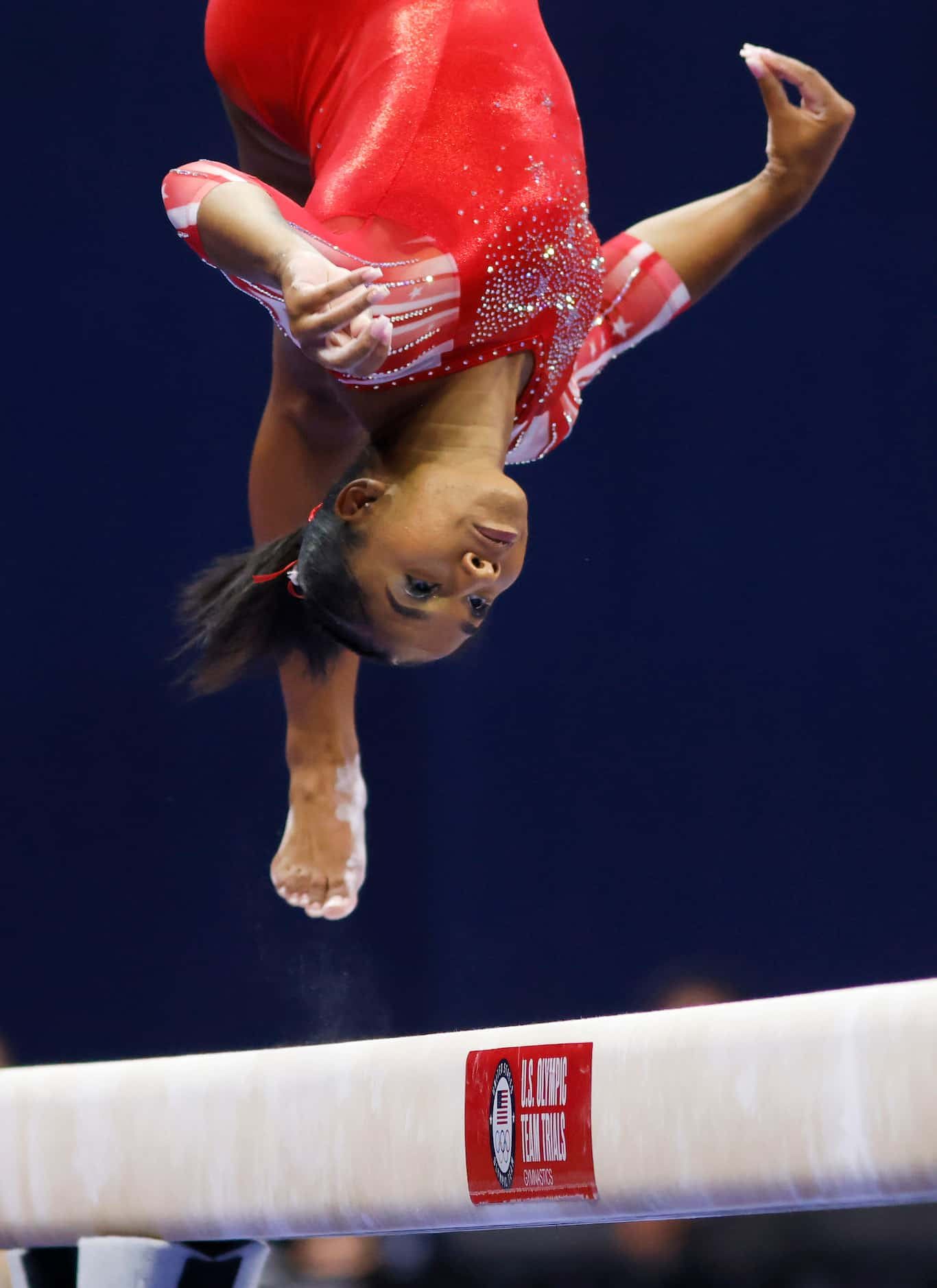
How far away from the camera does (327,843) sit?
2688 millimetres

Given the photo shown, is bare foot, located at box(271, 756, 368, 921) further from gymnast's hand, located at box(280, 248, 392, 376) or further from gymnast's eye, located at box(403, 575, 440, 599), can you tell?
gymnast's hand, located at box(280, 248, 392, 376)

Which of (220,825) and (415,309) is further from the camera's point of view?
(220,825)

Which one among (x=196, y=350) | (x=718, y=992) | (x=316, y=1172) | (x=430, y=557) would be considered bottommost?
(x=316, y=1172)

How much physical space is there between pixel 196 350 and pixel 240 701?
0.74 meters

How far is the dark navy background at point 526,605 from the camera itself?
336 cm

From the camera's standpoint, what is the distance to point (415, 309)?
208 cm

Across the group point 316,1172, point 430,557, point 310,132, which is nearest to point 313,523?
point 430,557

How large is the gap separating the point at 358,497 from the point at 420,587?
0.14 metres

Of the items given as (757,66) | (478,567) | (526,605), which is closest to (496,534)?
(478,567)

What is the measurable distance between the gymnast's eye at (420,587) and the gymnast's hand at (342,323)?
1.37 feet

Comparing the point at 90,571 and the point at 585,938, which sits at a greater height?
the point at 90,571

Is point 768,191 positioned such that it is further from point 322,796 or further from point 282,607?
point 322,796

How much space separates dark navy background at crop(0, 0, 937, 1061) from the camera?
3.36 meters

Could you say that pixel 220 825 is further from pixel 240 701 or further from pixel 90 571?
pixel 90 571
